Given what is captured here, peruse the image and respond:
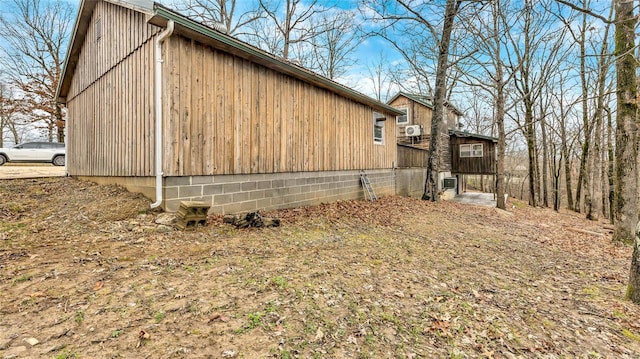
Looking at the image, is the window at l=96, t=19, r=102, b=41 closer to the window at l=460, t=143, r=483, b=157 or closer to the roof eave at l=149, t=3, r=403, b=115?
the roof eave at l=149, t=3, r=403, b=115

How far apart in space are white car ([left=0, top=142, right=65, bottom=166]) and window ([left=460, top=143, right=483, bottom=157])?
24797mm

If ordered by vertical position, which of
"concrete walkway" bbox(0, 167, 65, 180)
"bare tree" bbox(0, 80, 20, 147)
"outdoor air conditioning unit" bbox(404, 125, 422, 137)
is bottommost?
"concrete walkway" bbox(0, 167, 65, 180)

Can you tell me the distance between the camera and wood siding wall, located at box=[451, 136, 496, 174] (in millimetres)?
18219

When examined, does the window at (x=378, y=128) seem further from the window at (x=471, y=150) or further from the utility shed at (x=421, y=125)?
the window at (x=471, y=150)

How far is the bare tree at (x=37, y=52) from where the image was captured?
695 inches

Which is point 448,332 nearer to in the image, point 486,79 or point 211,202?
point 211,202

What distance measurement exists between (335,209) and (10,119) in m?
27.2

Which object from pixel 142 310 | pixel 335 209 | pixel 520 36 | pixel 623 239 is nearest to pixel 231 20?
pixel 335 209

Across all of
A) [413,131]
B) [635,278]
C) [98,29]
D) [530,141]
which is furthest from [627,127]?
[98,29]

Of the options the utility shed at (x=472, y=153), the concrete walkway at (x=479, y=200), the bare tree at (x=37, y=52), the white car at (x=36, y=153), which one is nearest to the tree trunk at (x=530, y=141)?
the utility shed at (x=472, y=153)

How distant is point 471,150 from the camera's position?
1916 centimetres

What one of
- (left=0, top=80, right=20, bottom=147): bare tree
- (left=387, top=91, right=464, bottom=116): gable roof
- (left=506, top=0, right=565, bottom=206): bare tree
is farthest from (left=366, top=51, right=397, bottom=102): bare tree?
(left=0, top=80, right=20, bottom=147): bare tree

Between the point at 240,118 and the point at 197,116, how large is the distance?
102 centimetres

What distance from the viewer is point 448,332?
8.25 ft
